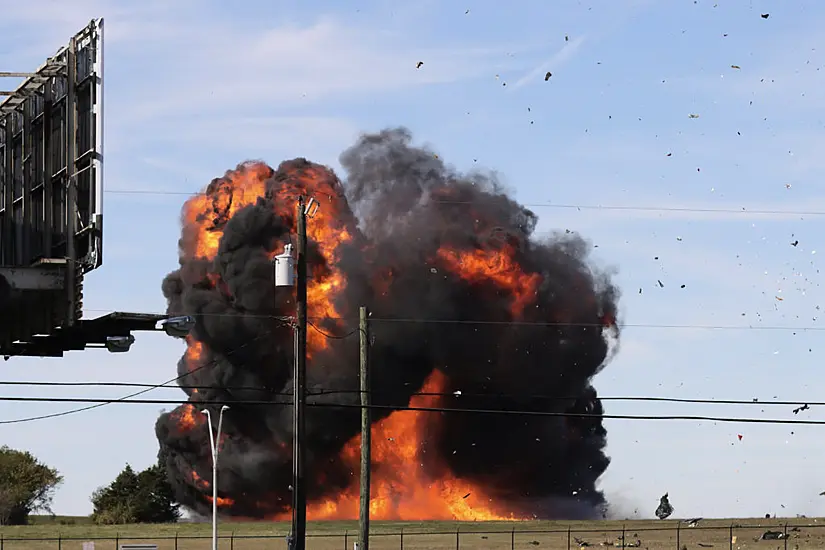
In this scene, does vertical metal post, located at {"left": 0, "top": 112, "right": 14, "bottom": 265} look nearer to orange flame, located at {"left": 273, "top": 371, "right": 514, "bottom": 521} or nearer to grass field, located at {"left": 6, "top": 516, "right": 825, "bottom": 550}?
grass field, located at {"left": 6, "top": 516, "right": 825, "bottom": 550}

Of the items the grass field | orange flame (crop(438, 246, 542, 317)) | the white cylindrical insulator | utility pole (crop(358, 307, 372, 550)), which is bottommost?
the grass field

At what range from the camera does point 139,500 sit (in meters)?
112

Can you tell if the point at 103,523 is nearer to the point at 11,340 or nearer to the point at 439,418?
the point at 439,418

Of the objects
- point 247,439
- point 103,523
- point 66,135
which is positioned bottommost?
point 103,523

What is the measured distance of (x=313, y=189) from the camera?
10069 centimetres

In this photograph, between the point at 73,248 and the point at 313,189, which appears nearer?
the point at 73,248

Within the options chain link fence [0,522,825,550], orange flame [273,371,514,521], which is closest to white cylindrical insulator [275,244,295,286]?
chain link fence [0,522,825,550]

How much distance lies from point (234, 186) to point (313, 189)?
682 centimetres

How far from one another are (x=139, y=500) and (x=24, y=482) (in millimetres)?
17732

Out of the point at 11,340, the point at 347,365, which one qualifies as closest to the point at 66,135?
the point at 11,340

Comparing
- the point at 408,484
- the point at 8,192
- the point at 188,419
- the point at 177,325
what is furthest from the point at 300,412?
the point at 188,419

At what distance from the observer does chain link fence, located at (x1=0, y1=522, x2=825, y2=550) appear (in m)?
68.2

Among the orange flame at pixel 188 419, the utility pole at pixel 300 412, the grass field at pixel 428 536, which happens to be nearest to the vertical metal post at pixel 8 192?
the utility pole at pixel 300 412

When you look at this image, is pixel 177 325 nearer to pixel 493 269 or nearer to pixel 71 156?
pixel 71 156
